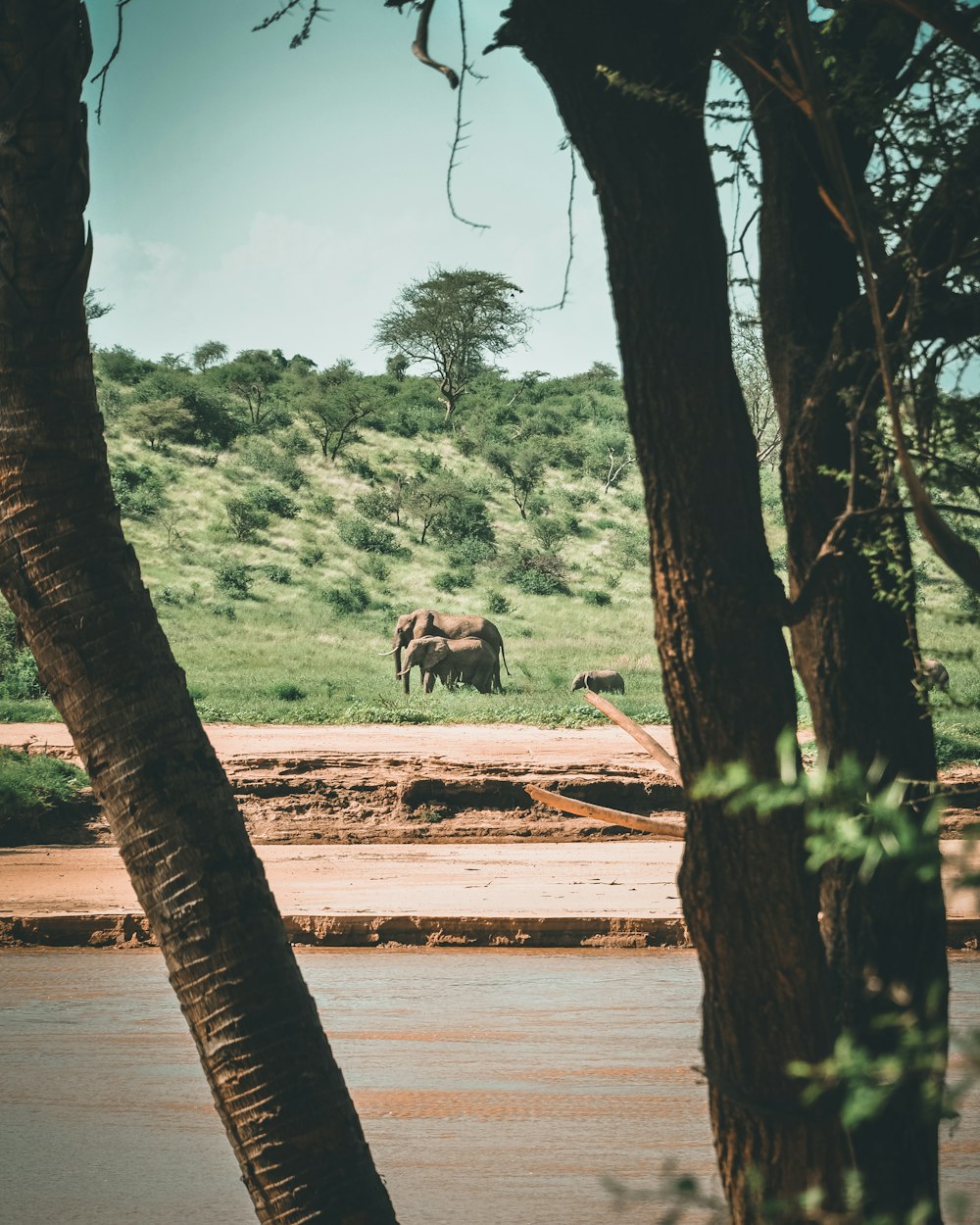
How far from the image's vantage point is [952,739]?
16.0 m

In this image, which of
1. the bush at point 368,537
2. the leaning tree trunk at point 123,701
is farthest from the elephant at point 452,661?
the leaning tree trunk at point 123,701

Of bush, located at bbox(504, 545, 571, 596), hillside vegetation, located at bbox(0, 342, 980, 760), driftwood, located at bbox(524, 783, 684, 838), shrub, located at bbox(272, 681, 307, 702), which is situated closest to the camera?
driftwood, located at bbox(524, 783, 684, 838)

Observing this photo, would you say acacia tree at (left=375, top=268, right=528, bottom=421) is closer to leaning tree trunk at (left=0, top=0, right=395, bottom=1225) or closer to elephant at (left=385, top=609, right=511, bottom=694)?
elephant at (left=385, top=609, right=511, bottom=694)

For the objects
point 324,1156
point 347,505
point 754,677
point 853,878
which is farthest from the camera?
point 347,505

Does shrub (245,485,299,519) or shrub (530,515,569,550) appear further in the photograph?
shrub (245,485,299,519)

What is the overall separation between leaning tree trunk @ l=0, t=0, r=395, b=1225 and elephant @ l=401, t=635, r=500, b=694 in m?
21.0

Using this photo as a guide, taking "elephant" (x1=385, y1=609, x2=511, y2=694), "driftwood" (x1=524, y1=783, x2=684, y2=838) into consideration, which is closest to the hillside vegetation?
"elephant" (x1=385, y1=609, x2=511, y2=694)

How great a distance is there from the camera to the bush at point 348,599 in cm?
3175

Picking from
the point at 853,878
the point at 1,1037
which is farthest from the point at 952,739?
the point at 853,878

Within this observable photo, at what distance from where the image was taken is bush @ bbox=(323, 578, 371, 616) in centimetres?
3175

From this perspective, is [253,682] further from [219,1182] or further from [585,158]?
[585,158]

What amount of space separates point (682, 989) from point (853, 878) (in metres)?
5.08

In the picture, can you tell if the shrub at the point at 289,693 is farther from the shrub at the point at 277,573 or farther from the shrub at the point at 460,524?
the shrub at the point at 460,524

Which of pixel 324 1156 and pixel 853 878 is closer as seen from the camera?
pixel 324 1156
